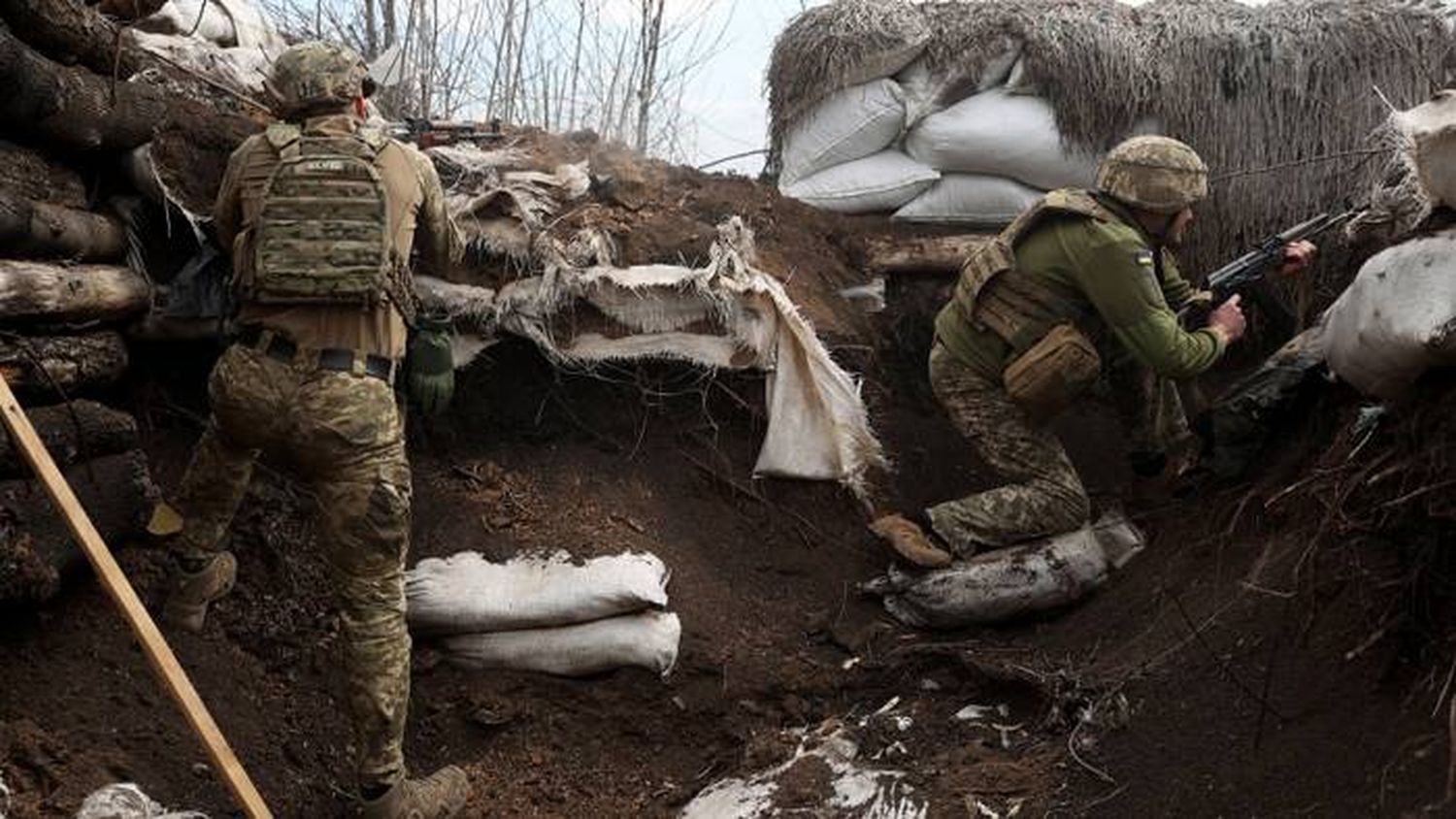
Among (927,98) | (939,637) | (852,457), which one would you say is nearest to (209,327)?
(852,457)

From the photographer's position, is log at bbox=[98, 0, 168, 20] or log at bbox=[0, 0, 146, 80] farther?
log at bbox=[98, 0, 168, 20]

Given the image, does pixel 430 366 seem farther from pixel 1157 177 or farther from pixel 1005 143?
pixel 1005 143

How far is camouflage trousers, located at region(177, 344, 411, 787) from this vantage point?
336cm

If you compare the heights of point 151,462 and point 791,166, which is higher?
point 791,166

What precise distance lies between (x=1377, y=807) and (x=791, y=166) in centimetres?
372

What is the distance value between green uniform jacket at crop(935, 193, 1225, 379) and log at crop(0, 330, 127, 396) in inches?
103

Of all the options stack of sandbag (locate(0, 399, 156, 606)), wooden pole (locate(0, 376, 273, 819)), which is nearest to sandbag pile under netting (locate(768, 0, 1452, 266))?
stack of sandbag (locate(0, 399, 156, 606))

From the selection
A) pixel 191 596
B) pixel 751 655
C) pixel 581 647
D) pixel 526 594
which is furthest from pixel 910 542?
pixel 191 596

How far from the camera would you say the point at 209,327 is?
13.5 ft

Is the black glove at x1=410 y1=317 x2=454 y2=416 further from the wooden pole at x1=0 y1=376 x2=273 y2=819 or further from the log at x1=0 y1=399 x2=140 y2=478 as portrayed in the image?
the wooden pole at x1=0 y1=376 x2=273 y2=819

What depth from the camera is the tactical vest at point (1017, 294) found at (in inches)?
169

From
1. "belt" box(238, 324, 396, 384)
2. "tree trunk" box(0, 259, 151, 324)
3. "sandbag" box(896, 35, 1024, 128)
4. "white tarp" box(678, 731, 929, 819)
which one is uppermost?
"sandbag" box(896, 35, 1024, 128)

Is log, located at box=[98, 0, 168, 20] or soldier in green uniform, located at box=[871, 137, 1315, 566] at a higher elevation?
log, located at box=[98, 0, 168, 20]

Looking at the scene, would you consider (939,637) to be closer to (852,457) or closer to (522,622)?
(852,457)
